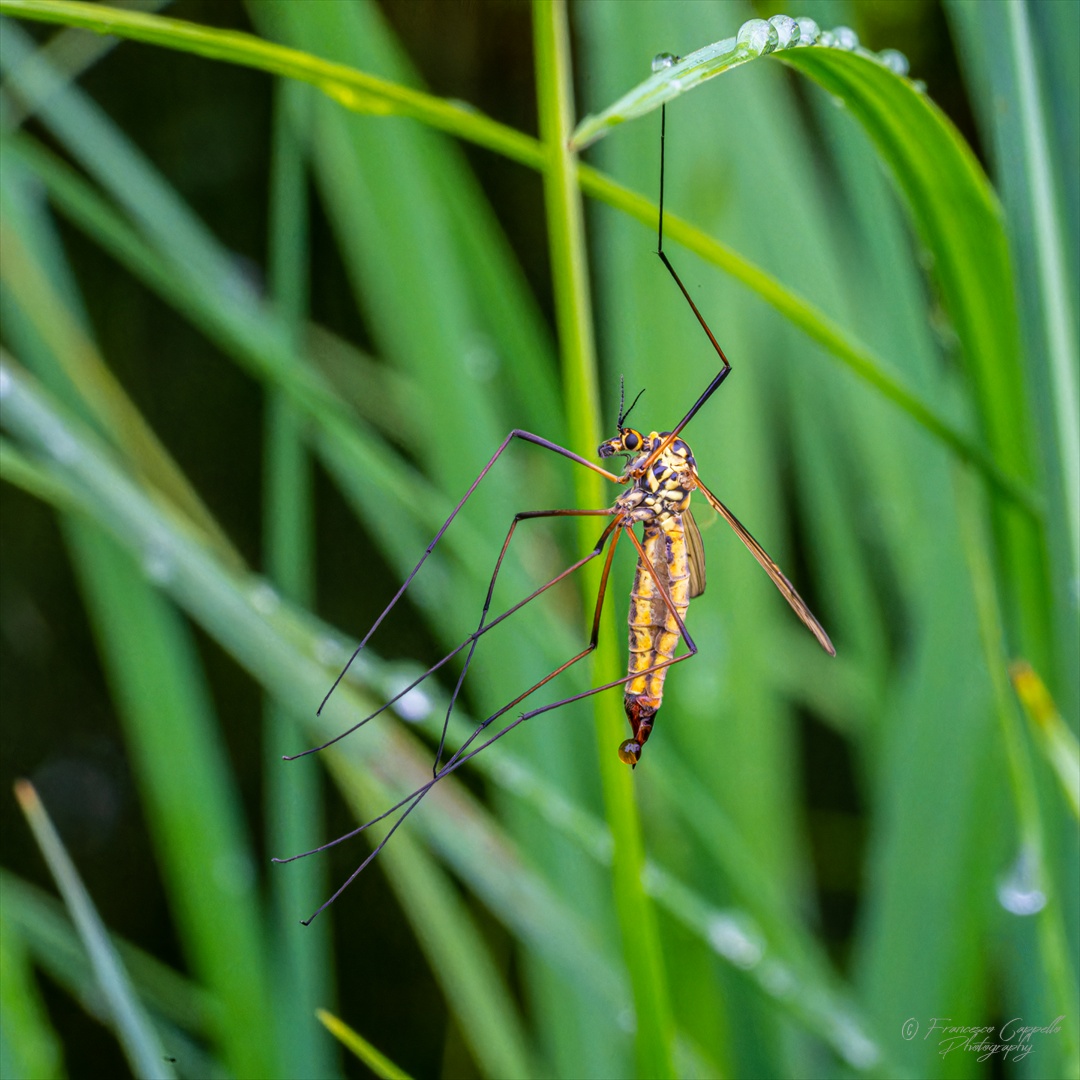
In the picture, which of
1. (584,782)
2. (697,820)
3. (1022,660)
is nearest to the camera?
(1022,660)

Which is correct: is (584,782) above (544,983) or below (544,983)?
above

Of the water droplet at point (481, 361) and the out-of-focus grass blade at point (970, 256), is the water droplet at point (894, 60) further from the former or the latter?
the water droplet at point (481, 361)

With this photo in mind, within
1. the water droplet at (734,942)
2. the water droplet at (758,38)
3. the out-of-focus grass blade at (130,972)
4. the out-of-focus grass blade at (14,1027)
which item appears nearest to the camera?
the water droplet at (758,38)

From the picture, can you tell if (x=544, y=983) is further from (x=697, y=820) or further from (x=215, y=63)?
(x=215, y=63)

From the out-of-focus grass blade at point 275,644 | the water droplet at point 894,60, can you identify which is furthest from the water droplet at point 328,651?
the water droplet at point 894,60

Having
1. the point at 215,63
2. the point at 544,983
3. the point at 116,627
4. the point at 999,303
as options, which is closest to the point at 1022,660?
the point at 999,303
